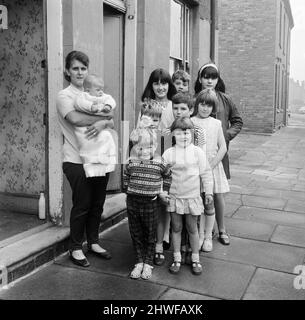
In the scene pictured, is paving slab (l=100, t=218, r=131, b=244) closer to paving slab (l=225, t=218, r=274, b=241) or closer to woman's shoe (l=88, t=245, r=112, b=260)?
woman's shoe (l=88, t=245, r=112, b=260)

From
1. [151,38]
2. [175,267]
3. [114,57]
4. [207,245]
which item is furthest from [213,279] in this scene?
[151,38]

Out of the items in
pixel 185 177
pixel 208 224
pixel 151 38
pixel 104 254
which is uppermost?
pixel 151 38

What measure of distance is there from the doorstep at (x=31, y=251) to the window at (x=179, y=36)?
412cm

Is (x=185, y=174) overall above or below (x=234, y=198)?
above

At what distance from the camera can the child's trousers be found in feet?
12.5

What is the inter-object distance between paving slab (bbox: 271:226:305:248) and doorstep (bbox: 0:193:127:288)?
93.1 inches

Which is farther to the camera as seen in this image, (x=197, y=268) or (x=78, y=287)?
(x=197, y=268)

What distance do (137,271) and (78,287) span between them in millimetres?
532

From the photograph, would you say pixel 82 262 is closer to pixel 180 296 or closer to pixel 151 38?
pixel 180 296

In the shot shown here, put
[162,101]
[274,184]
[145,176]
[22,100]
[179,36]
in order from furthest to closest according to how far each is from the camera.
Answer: [274,184], [179,36], [22,100], [162,101], [145,176]

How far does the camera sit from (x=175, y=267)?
395cm

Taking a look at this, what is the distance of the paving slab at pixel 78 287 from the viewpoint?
3416 mm
